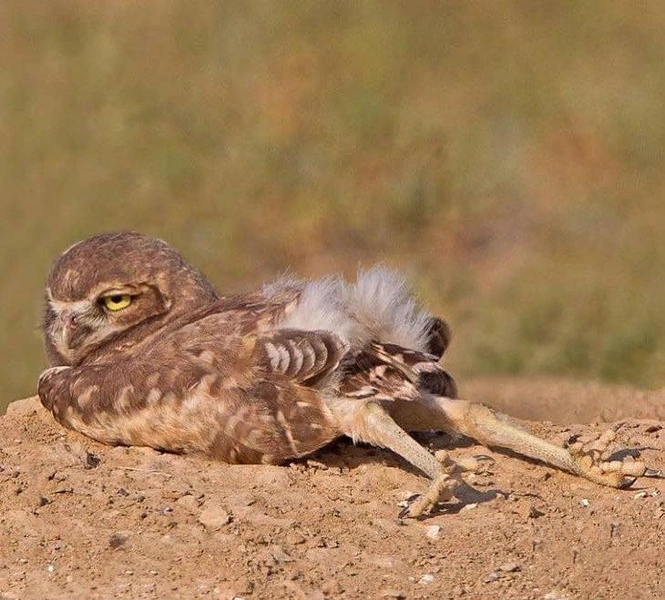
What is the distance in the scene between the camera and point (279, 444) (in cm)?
636

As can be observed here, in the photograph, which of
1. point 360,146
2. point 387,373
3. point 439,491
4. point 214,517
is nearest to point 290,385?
point 387,373

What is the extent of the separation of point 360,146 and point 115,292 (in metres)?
9.68

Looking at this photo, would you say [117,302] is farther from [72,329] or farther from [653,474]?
[653,474]

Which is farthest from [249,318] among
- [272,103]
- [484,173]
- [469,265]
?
[272,103]

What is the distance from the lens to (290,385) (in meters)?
6.31

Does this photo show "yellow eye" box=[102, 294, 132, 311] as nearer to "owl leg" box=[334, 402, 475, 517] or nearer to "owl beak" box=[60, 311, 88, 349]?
"owl beak" box=[60, 311, 88, 349]

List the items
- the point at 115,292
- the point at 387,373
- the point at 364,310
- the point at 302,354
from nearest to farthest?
the point at 302,354 → the point at 387,373 → the point at 364,310 → the point at 115,292

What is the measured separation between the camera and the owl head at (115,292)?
286 inches

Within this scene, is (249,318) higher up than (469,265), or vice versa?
(249,318)

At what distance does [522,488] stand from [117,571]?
6.42 feet

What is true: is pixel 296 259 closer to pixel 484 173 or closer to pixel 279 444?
pixel 484 173

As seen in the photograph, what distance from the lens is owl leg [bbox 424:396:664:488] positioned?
6.33 metres

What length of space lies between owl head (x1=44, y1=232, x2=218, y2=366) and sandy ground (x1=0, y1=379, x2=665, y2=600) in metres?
0.64

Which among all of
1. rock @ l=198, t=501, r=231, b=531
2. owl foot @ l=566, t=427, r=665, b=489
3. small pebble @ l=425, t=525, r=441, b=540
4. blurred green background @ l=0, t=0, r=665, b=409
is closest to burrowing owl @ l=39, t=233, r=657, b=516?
owl foot @ l=566, t=427, r=665, b=489
